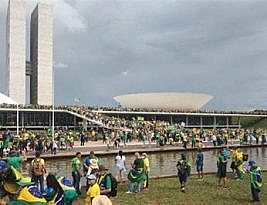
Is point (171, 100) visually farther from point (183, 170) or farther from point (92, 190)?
point (92, 190)

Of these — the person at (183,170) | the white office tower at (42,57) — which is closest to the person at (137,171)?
the person at (183,170)

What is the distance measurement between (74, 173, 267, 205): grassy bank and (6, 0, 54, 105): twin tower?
244 feet

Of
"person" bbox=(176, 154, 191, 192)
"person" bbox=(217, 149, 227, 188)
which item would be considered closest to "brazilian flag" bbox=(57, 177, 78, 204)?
"person" bbox=(176, 154, 191, 192)

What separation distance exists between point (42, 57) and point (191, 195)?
80.5 m

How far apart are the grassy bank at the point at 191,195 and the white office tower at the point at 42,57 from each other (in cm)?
7641

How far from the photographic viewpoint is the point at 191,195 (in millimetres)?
11508

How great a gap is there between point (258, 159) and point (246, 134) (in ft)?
37.2

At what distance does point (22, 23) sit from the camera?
85.2 m

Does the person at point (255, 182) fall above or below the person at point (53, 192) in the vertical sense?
below

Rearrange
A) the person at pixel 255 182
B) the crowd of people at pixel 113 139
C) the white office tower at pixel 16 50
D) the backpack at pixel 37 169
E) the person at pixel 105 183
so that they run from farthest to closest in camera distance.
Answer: the white office tower at pixel 16 50, the crowd of people at pixel 113 139, the person at pixel 255 182, the backpack at pixel 37 169, the person at pixel 105 183

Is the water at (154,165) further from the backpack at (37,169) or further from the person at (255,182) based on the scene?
the person at (255,182)

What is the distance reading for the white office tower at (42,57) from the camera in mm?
87375

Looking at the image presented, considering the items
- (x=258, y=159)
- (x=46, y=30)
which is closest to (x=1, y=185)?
(x=258, y=159)

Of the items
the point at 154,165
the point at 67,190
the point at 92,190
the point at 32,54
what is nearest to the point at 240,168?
the point at 154,165
